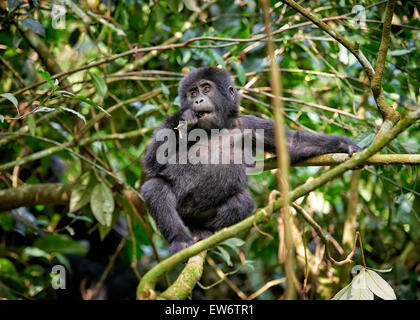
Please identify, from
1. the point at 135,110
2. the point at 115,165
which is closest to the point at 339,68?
the point at 135,110

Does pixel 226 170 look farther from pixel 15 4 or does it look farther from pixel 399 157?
pixel 15 4

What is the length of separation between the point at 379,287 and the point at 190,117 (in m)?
2.20

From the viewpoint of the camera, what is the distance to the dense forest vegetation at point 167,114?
4395mm

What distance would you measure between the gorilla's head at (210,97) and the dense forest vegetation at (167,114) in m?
0.29

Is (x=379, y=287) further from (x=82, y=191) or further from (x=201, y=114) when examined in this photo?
(x=82, y=191)

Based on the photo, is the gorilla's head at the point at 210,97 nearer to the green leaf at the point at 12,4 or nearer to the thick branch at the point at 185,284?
the green leaf at the point at 12,4

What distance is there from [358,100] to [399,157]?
3.10 meters

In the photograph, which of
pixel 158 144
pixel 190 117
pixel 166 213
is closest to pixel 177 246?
pixel 166 213

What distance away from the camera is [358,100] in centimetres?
553

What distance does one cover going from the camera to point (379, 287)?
86.4 inches

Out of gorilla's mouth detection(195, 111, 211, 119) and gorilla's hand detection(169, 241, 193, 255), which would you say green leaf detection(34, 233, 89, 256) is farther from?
gorilla's mouth detection(195, 111, 211, 119)

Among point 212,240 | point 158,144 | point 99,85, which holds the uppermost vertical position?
point 99,85

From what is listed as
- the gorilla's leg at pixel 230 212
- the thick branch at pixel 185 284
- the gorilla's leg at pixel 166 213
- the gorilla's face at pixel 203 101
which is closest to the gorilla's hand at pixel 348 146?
the gorilla's leg at pixel 230 212

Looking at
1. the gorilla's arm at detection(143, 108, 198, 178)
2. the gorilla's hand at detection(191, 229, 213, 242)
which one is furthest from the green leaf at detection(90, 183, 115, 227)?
the gorilla's hand at detection(191, 229, 213, 242)
